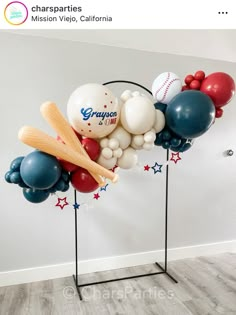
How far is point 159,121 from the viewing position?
49.7 inches

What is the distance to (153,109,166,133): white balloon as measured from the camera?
1262 millimetres

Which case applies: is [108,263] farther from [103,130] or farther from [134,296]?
[103,130]

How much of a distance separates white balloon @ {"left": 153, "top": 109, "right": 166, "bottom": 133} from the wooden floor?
117cm

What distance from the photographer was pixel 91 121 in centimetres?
113

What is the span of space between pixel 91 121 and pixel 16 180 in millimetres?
388

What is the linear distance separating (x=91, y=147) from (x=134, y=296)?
1.22 meters

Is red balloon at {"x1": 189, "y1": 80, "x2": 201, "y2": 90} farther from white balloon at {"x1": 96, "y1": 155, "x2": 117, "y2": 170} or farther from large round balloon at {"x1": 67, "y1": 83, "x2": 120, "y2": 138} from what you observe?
white balloon at {"x1": 96, "y1": 155, "x2": 117, "y2": 170}

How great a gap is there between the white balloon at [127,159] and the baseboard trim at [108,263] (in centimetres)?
123

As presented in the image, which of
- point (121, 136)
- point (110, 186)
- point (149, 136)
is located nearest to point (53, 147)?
point (121, 136)

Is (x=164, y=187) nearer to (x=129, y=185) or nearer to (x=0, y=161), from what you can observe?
(x=129, y=185)
